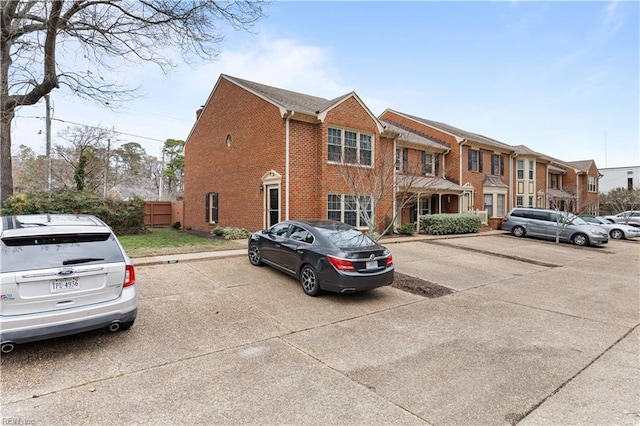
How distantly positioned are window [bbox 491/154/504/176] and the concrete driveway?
19.6m

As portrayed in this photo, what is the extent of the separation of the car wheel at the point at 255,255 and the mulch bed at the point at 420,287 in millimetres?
3593

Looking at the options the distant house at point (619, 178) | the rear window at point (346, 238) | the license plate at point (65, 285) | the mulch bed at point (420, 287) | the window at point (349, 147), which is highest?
the distant house at point (619, 178)

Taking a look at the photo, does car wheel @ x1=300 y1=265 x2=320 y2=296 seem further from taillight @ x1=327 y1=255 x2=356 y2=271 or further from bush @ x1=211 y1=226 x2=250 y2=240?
bush @ x1=211 y1=226 x2=250 y2=240

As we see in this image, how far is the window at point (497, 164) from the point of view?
2545cm

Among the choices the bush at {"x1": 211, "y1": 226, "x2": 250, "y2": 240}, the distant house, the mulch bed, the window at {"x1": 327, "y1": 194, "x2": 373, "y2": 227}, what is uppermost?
the distant house

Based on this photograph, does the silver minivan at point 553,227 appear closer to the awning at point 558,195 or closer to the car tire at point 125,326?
the awning at point 558,195

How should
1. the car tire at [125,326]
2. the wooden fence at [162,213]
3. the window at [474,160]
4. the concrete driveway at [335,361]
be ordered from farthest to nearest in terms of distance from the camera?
the wooden fence at [162,213] → the window at [474,160] → the car tire at [125,326] → the concrete driveway at [335,361]

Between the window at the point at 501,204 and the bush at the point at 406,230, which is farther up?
the window at the point at 501,204

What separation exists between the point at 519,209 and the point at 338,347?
65.8 feet

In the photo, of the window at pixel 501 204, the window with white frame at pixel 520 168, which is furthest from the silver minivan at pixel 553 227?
the window with white frame at pixel 520 168

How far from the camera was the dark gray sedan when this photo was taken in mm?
6438

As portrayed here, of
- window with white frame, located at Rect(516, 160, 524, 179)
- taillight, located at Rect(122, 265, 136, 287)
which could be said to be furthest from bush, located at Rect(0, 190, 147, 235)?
window with white frame, located at Rect(516, 160, 524, 179)

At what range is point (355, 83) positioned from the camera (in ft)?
65.3

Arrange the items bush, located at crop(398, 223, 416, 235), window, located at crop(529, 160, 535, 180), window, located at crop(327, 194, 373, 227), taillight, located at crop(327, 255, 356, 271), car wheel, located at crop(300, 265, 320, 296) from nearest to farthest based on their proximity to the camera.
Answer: taillight, located at crop(327, 255, 356, 271) → car wheel, located at crop(300, 265, 320, 296) → window, located at crop(327, 194, 373, 227) → bush, located at crop(398, 223, 416, 235) → window, located at crop(529, 160, 535, 180)
